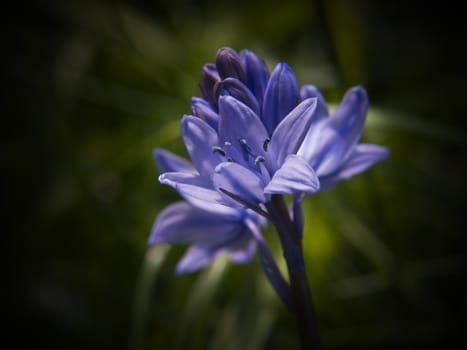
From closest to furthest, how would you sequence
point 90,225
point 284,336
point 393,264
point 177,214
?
point 177,214 → point 393,264 → point 284,336 → point 90,225

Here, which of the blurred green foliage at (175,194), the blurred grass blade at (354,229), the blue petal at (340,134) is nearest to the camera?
the blue petal at (340,134)

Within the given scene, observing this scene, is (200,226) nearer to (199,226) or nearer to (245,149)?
(199,226)

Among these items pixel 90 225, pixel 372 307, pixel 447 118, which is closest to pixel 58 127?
pixel 90 225

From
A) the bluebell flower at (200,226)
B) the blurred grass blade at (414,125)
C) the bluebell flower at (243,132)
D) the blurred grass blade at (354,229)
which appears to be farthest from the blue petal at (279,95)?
the blurred grass blade at (354,229)

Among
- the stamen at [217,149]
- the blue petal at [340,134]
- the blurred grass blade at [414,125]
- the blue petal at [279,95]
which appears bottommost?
the blurred grass blade at [414,125]

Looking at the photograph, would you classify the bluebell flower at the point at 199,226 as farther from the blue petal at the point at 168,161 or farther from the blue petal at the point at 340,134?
the blue petal at the point at 340,134

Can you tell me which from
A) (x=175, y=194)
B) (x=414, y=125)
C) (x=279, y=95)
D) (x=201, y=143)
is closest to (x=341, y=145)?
(x=279, y=95)

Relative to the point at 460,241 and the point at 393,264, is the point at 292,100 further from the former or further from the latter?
the point at 460,241
